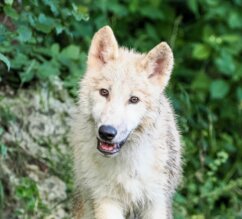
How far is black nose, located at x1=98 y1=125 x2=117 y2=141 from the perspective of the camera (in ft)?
24.2

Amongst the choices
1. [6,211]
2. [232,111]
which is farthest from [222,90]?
[6,211]

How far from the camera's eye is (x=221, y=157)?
1096 cm

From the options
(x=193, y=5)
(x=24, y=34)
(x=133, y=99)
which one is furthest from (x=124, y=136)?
(x=193, y=5)

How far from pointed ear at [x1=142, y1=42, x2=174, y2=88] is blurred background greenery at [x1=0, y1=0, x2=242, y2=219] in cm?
121

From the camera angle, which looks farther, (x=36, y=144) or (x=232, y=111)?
(x=232, y=111)

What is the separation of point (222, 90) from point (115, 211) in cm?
413

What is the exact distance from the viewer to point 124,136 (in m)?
7.56

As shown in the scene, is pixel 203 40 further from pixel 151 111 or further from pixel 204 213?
pixel 151 111

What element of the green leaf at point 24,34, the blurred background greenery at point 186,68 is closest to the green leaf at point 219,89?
the blurred background greenery at point 186,68

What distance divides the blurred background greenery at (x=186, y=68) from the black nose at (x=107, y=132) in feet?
5.43

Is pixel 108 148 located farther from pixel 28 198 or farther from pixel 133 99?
pixel 28 198

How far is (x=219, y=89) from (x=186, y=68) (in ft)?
3.55

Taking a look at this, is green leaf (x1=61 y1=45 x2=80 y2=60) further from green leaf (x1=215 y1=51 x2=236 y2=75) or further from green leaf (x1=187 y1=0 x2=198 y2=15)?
green leaf (x1=187 y1=0 x2=198 y2=15)

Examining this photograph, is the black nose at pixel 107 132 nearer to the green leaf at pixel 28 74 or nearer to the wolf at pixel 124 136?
the wolf at pixel 124 136
